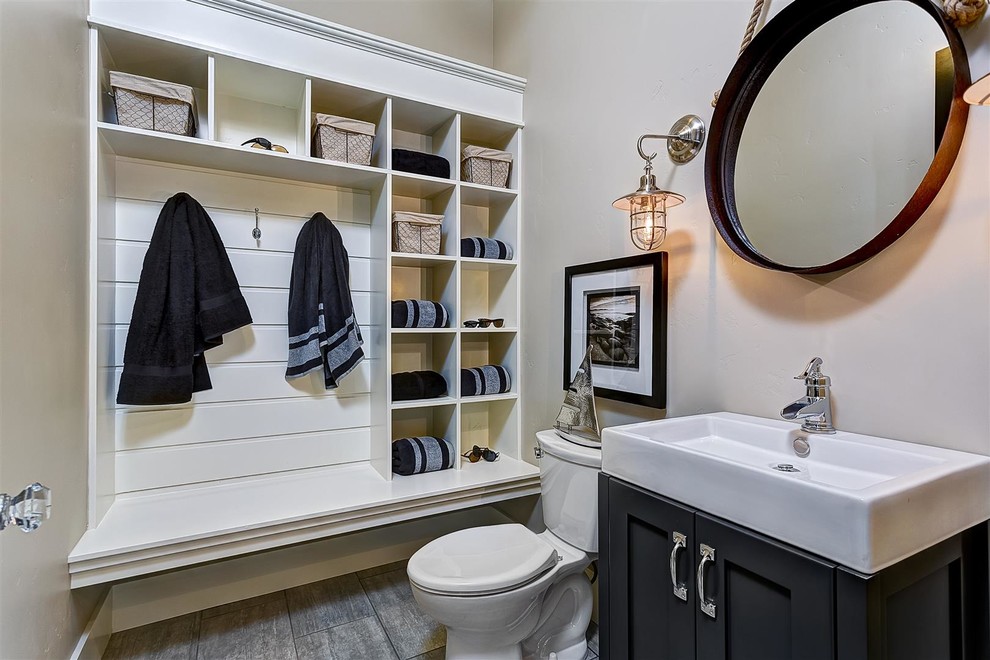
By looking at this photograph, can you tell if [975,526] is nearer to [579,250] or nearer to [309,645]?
[579,250]

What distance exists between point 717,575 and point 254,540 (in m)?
1.46

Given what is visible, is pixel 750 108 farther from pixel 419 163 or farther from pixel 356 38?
pixel 356 38

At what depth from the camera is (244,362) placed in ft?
6.73

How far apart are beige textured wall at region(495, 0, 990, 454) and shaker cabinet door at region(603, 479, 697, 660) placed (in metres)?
0.45

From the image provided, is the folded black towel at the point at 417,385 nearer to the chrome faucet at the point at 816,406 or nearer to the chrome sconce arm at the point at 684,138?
the chrome sconce arm at the point at 684,138

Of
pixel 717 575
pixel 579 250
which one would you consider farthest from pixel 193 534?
pixel 579 250

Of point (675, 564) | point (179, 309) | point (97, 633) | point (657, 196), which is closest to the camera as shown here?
point (675, 564)

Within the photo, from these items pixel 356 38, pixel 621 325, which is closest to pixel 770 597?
pixel 621 325

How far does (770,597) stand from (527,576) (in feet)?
2.40

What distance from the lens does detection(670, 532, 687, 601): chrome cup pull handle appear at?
1.02m

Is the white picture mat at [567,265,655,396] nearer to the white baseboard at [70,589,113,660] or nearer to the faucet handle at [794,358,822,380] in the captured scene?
the faucet handle at [794,358,822,380]

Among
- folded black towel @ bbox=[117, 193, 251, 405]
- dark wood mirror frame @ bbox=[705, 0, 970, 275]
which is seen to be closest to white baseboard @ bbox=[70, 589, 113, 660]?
folded black towel @ bbox=[117, 193, 251, 405]

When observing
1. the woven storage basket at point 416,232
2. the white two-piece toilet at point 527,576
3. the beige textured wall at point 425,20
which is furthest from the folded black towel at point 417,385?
the beige textured wall at point 425,20

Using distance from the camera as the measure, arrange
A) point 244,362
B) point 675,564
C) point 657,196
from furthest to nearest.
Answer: point 244,362
point 657,196
point 675,564
